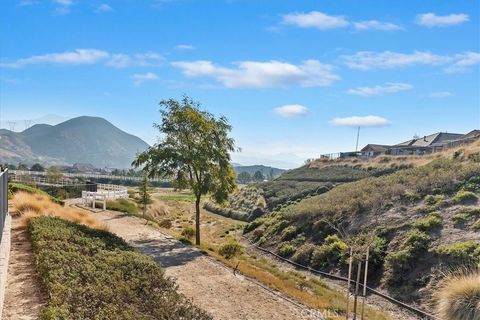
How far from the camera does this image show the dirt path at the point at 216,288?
12109mm

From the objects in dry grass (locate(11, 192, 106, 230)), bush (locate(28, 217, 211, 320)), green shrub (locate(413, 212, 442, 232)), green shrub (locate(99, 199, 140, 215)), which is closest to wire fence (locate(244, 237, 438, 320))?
green shrub (locate(413, 212, 442, 232))

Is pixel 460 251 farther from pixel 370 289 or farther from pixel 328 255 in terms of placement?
pixel 328 255

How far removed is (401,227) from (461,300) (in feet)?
59.4

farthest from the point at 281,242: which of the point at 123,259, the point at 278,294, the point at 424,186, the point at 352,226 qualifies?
the point at 123,259

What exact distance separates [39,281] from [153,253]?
8886mm

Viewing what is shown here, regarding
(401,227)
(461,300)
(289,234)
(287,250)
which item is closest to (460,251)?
(401,227)

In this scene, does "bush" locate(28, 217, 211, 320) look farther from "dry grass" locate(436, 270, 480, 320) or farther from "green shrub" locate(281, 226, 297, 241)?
"green shrub" locate(281, 226, 297, 241)

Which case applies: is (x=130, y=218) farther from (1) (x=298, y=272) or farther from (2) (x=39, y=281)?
(2) (x=39, y=281)

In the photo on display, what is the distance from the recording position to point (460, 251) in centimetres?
2078

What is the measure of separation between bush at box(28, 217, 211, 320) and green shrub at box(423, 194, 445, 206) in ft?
73.9

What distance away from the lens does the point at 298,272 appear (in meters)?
25.7

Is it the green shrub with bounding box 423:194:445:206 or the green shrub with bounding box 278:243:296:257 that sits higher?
the green shrub with bounding box 423:194:445:206

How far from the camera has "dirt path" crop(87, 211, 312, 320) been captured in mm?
12109

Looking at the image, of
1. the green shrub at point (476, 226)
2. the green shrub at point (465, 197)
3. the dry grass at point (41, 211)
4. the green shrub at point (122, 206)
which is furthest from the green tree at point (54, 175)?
the green shrub at point (476, 226)
